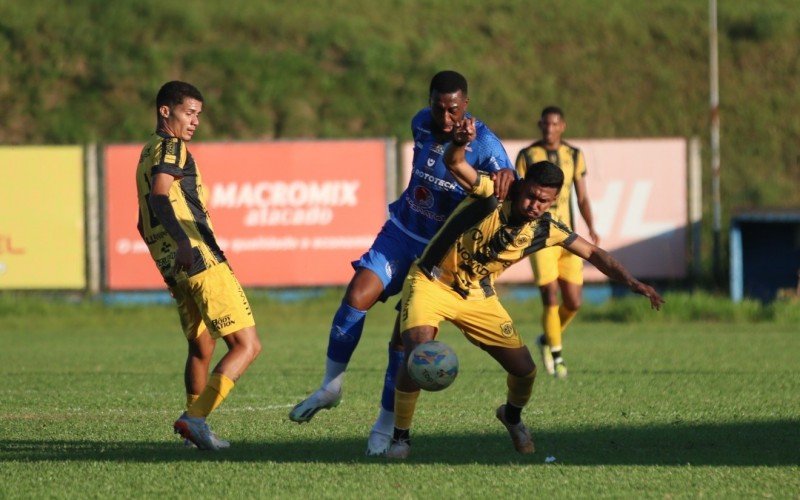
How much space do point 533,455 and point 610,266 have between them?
117 cm

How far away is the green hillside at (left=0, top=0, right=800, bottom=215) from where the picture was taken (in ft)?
95.8

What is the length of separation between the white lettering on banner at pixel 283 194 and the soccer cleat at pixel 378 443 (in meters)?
14.1

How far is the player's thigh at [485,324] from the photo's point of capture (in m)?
7.90

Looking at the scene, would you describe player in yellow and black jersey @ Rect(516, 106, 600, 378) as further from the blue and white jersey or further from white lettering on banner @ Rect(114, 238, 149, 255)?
white lettering on banner @ Rect(114, 238, 149, 255)

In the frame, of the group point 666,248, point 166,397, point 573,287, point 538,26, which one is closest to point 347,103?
point 538,26

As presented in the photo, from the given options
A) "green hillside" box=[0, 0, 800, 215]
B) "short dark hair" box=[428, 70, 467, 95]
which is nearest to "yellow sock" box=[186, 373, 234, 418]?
"short dark hair" box=[428, 70, 467, 95]

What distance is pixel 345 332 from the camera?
8.51 metres

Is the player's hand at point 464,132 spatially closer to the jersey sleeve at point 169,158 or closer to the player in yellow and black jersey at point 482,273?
the player in yellow and black jersey at point 482,273

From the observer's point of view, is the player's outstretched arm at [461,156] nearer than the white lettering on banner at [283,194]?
Yes

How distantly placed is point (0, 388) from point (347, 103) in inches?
736

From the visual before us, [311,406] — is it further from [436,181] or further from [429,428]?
[436,181]

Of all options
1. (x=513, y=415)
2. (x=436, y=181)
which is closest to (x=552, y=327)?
(x=436, y=181)

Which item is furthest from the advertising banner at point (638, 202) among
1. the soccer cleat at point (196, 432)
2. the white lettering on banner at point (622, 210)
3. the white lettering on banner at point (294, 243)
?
the soccer cleat at point (196, 432)

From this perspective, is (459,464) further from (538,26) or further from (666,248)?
(538,26)
